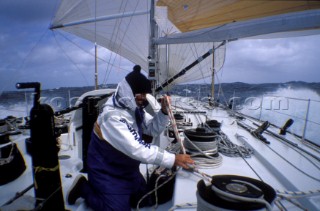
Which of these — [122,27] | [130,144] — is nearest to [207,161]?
[130,144]

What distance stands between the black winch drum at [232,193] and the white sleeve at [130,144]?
1.61 ft

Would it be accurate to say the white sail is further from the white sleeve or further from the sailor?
the white sleeve

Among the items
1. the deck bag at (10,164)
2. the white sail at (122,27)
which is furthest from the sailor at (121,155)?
the white sail at (122,27)

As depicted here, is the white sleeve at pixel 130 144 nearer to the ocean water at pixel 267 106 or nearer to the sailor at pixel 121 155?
the sailor at pixel 121 155

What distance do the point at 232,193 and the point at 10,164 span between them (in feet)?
8.08

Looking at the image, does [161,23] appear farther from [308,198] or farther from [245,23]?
[308,198]

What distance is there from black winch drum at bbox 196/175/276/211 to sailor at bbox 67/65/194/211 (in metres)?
0.51

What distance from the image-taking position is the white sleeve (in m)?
1.55

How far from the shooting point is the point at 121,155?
69.1 inches

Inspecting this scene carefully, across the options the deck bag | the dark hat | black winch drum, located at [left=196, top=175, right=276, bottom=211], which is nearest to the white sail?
the deck bag

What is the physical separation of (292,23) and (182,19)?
1.57 meters

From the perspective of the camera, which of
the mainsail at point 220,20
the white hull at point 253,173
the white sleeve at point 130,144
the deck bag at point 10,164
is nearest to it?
the mainsail at point 220,20

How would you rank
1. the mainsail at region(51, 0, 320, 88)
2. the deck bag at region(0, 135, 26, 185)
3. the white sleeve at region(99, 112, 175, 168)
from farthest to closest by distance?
the deck bag at region(0, 135, 26, 185), the white sleeve at region(99, 112, 175, 168), the mainsail at region(51, 0, 320, 88)

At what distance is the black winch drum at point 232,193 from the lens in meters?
0.94
